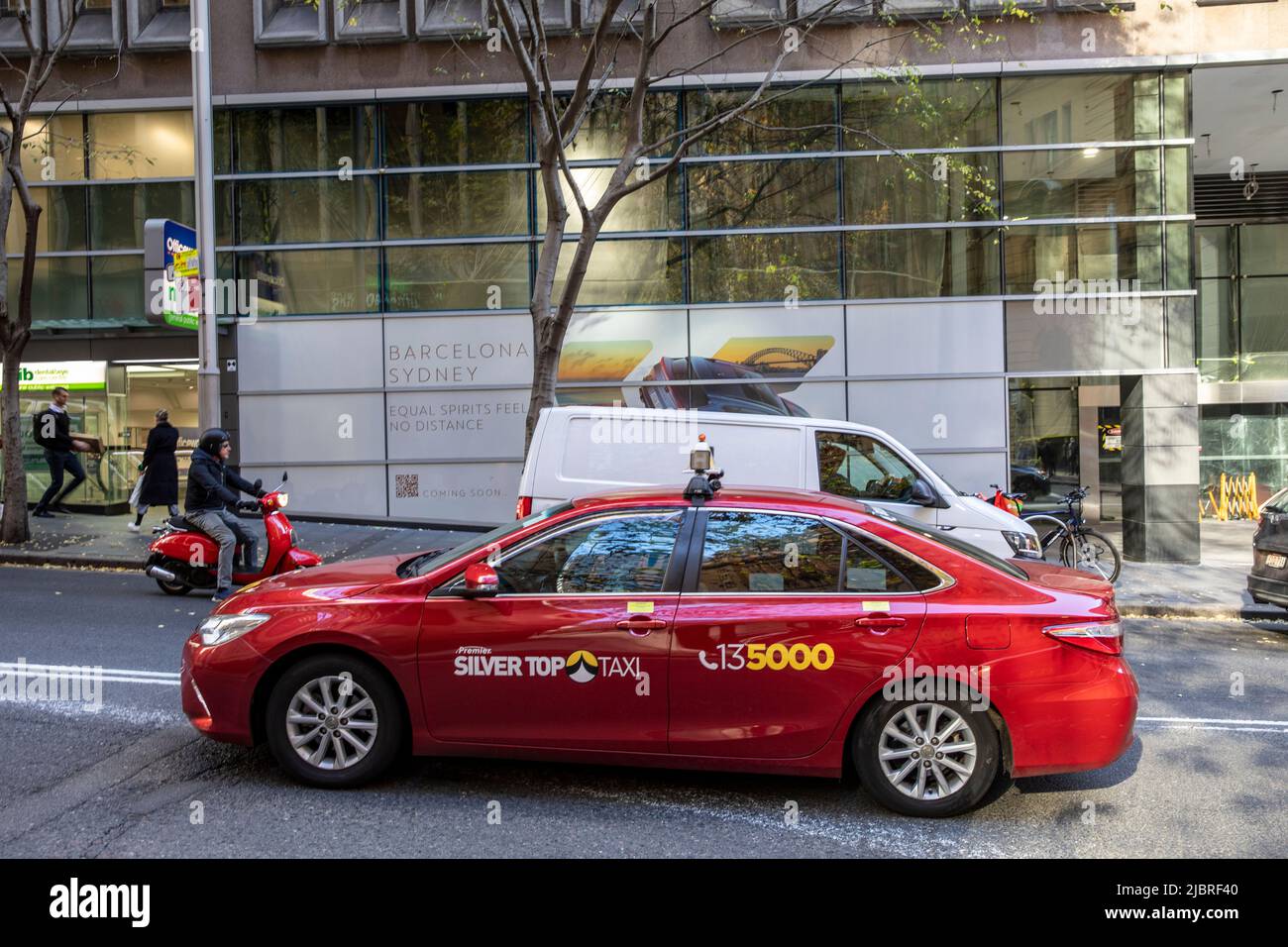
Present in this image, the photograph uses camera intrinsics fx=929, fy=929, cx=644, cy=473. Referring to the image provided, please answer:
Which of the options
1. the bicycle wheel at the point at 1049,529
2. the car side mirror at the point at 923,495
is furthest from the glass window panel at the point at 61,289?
the bicycle wheel at the point at 1049,529

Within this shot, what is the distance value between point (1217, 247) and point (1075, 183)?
27.7 ft

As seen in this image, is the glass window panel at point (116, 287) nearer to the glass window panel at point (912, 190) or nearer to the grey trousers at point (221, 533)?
the grey trousers at point (221, 533)

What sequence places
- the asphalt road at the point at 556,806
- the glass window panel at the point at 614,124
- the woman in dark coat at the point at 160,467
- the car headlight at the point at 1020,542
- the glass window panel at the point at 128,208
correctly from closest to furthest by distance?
the asphalt road at the point at 556,806
the car headlight at the point at 1020,542
the woman in dark coat at the point at 160,467
the glass window panel at the point at 614,124
the glass window panel at the point at 128,208

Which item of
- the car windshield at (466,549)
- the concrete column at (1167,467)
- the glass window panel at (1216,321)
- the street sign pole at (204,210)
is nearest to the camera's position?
the car windshield at (466,549)

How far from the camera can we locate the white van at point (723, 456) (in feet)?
27.7

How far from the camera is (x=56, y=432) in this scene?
14.6 meters

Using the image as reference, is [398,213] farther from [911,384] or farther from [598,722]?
[598,722]

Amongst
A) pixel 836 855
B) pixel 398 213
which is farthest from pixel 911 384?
pixel 836 855

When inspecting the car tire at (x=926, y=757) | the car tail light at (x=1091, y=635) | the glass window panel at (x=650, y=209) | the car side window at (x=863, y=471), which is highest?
the glass window panel at (x=650, y=209)

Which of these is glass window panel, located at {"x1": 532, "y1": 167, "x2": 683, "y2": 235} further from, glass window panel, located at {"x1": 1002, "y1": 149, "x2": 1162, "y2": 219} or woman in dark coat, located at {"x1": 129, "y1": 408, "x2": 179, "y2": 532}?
woman in dark coat, located at {"x1": 129, "y1": 408, "x2": 179, "y2": 532}

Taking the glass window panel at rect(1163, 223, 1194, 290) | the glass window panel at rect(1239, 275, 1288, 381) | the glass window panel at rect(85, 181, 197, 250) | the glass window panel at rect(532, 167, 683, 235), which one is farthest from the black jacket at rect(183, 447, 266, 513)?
the glass window panel at rect(1239, 275, 1288, 381)

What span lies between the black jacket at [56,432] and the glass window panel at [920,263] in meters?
12.6

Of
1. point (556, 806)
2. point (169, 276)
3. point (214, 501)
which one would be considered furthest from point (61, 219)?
point (556, 806)

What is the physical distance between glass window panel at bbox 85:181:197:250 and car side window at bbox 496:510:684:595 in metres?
14.1
